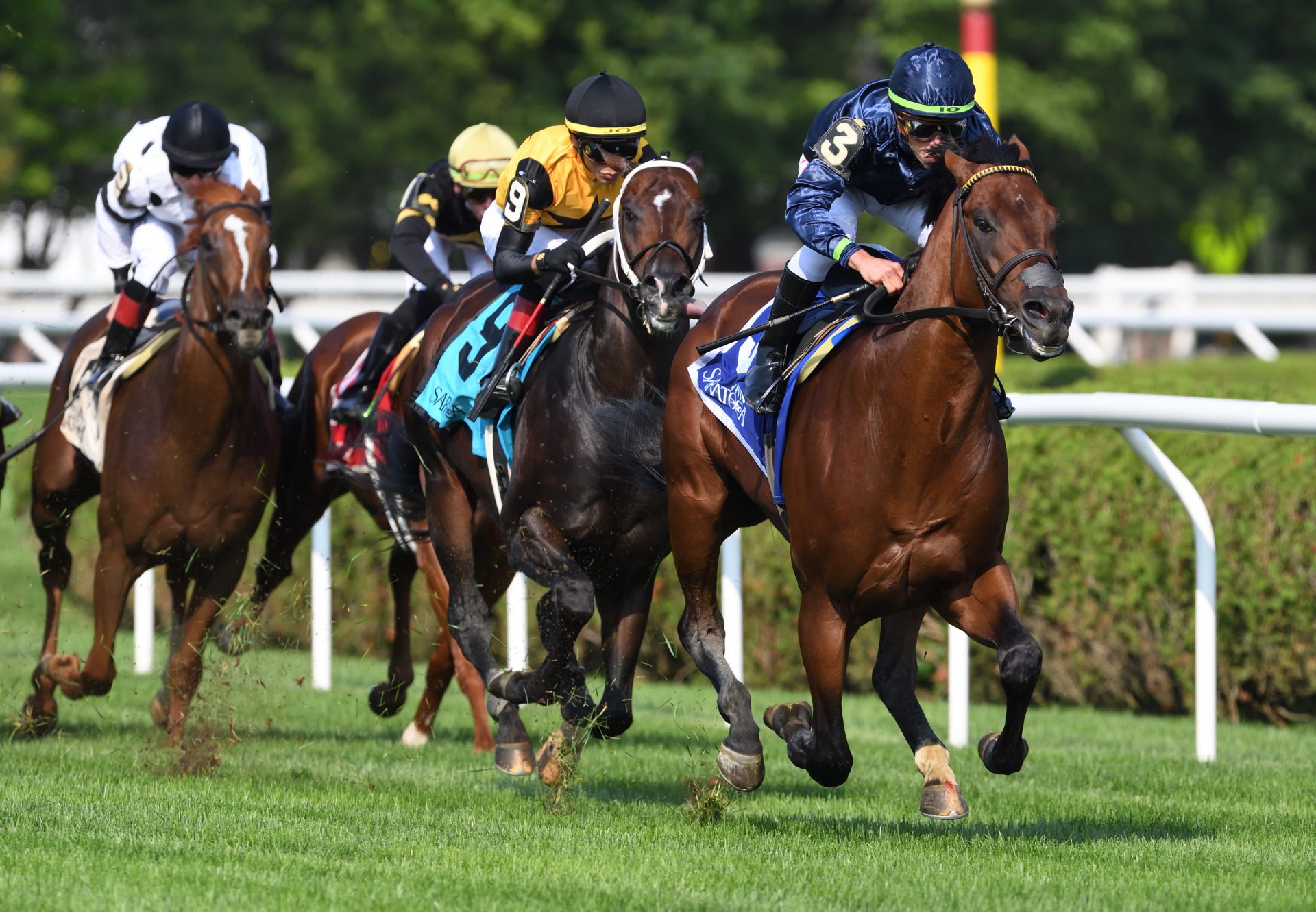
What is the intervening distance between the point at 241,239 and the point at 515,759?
2.05 m

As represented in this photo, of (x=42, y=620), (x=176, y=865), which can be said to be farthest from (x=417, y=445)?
(x=42, y=620)

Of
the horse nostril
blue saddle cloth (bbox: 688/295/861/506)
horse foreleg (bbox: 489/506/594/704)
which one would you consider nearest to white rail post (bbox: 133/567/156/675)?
horse foreleg (bbox: 489/506/594/704)

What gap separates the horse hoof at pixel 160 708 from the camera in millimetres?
7625

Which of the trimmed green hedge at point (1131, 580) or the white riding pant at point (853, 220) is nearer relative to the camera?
the white riding pant at point (853, 220)

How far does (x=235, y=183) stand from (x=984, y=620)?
3904 mm

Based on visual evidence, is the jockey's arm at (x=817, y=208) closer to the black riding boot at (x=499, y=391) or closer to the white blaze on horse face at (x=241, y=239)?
the black riding boot at (x=499, y=391)

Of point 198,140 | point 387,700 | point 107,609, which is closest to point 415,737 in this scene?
point 387,700

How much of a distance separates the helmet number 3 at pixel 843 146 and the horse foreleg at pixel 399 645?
10.1 feet

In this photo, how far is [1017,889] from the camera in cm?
467

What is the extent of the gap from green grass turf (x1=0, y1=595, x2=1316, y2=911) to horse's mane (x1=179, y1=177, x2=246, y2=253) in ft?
5.27

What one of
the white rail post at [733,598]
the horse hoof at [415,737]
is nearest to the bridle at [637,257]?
the white rail post at [733,598]

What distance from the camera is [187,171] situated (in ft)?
24.6

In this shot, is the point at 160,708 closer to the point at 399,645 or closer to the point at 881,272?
the point at 399,645

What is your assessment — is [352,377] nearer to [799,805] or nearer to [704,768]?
[704,768]
